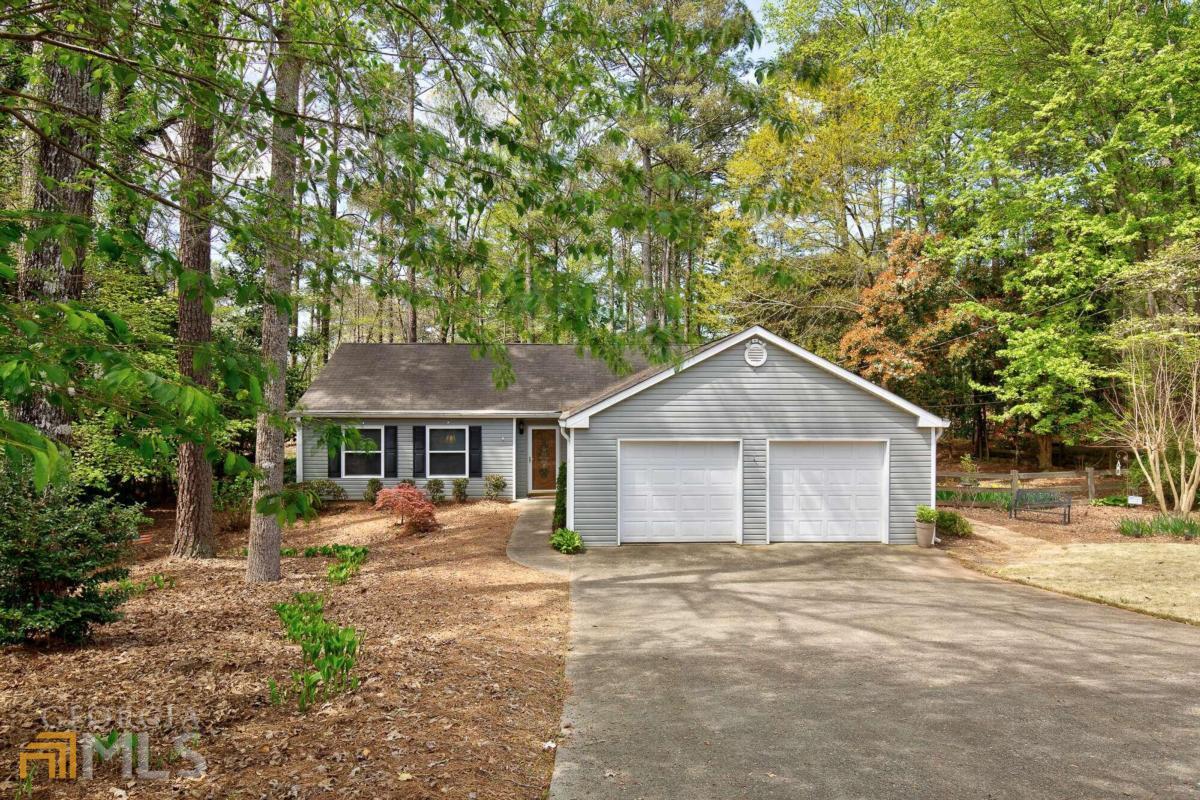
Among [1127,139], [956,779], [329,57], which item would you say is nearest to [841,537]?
[956,779]

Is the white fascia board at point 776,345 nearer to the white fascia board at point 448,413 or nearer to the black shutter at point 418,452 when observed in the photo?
the white fascia board at point 448,413

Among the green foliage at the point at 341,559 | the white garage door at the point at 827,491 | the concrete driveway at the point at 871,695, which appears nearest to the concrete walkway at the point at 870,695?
the concrete driveway at the point at 871,695

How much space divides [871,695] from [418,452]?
1475 cm

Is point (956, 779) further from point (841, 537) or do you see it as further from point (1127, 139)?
point (1127, 139)

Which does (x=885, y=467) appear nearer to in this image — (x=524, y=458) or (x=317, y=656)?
(x=524, y=458)

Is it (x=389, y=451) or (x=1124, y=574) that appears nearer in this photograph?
(x=1124, y=574)

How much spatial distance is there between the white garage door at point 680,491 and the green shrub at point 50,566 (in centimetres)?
838

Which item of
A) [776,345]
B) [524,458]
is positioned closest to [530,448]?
[524,458]

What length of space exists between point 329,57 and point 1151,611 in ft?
36.5

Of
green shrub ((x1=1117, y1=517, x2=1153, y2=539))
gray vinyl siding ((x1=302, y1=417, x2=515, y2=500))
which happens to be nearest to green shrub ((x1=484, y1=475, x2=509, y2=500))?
gray vinyl siding ((x1=302, y1=417, x2=515, y2=500))

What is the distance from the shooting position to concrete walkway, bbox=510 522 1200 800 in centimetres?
416

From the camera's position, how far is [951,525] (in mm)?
13062

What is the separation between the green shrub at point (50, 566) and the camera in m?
5.11

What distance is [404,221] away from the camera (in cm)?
426
